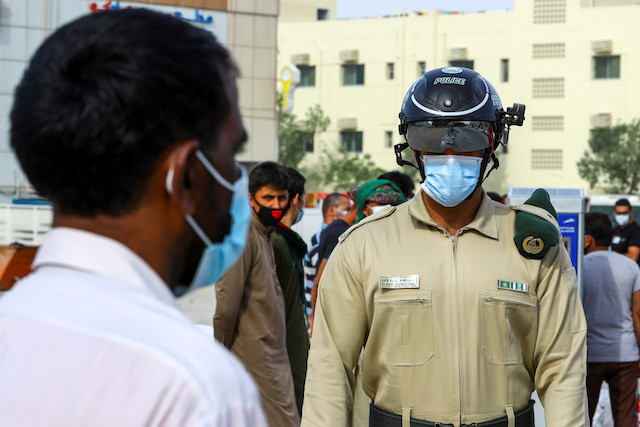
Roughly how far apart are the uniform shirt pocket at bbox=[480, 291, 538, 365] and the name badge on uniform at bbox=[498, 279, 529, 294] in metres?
0.01

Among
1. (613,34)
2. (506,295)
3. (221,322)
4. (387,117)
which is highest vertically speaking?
(613,34)

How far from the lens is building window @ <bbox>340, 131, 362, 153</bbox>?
180 feet

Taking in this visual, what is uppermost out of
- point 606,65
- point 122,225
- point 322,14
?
point 322,14

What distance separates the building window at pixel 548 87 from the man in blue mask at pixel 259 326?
48370mm

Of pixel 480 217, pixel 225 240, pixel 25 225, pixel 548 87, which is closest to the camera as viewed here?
pixel 225 240

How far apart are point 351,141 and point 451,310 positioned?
52.4 meters

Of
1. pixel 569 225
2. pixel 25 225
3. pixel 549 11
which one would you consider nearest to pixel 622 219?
pixel 569 225

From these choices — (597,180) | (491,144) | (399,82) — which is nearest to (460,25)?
(399,82)

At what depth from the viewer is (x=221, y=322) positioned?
447 centimetres

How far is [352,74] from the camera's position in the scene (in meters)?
55.1

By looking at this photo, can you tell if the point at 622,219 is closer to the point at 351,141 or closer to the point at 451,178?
the point at 451,178

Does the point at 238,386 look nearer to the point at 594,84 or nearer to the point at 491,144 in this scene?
the point at 491,144

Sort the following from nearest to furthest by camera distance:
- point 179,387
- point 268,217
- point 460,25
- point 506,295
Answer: point 179,387 → point 506,295 → point 268,217 → point 460,25

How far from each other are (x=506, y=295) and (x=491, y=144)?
62cm
